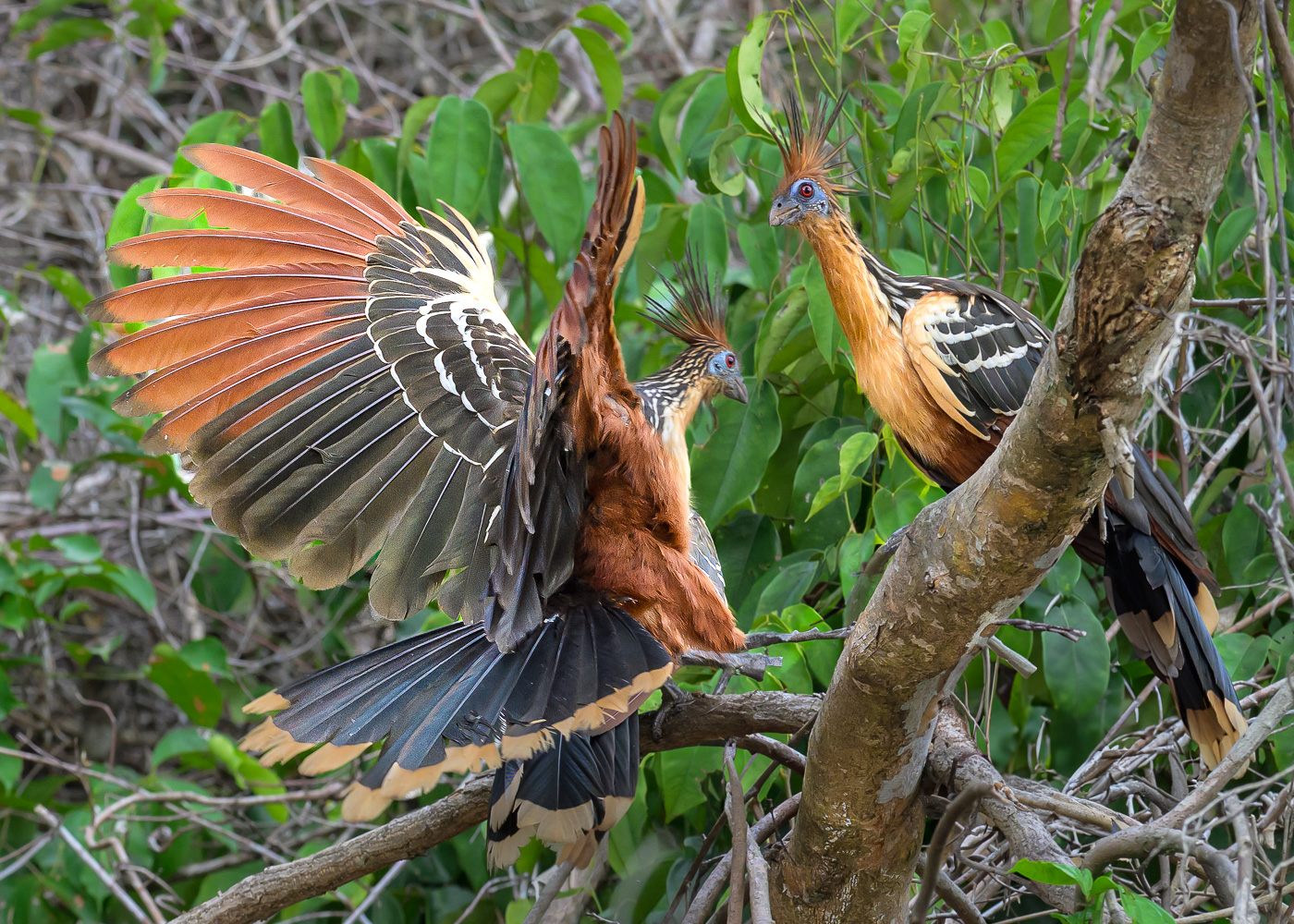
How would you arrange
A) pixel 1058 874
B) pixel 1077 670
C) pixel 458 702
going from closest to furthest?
pixel 1058 874, pixel 458 702, pixel 1077 670

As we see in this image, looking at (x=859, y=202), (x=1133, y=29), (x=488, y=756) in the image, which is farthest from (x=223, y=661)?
Result: (x=1133, y=29)

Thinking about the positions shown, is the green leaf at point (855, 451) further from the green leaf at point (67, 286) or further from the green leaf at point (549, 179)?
the green leaf at point (67, 286)

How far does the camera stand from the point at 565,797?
1.71 m

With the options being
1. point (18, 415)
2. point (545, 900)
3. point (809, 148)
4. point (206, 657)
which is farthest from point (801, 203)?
point (18, 415)

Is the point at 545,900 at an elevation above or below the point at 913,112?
below

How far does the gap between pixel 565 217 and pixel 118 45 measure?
2.91 metres

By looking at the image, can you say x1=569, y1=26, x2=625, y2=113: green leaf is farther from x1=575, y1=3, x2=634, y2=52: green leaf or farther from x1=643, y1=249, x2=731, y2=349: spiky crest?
x1=643, y1=249, x2=731, y2=349: spiky crest

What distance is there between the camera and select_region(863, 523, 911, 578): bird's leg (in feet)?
6.16

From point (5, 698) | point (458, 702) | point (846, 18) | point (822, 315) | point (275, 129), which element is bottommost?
point (5, 698)

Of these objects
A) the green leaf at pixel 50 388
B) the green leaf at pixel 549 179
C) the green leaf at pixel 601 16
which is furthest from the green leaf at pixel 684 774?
the green leaf at pixel 50 388

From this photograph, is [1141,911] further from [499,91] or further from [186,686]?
[186,686]

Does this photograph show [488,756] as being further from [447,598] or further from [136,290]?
[136,290]

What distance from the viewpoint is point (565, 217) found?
2.74 metres

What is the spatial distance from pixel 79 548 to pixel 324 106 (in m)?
1.46
